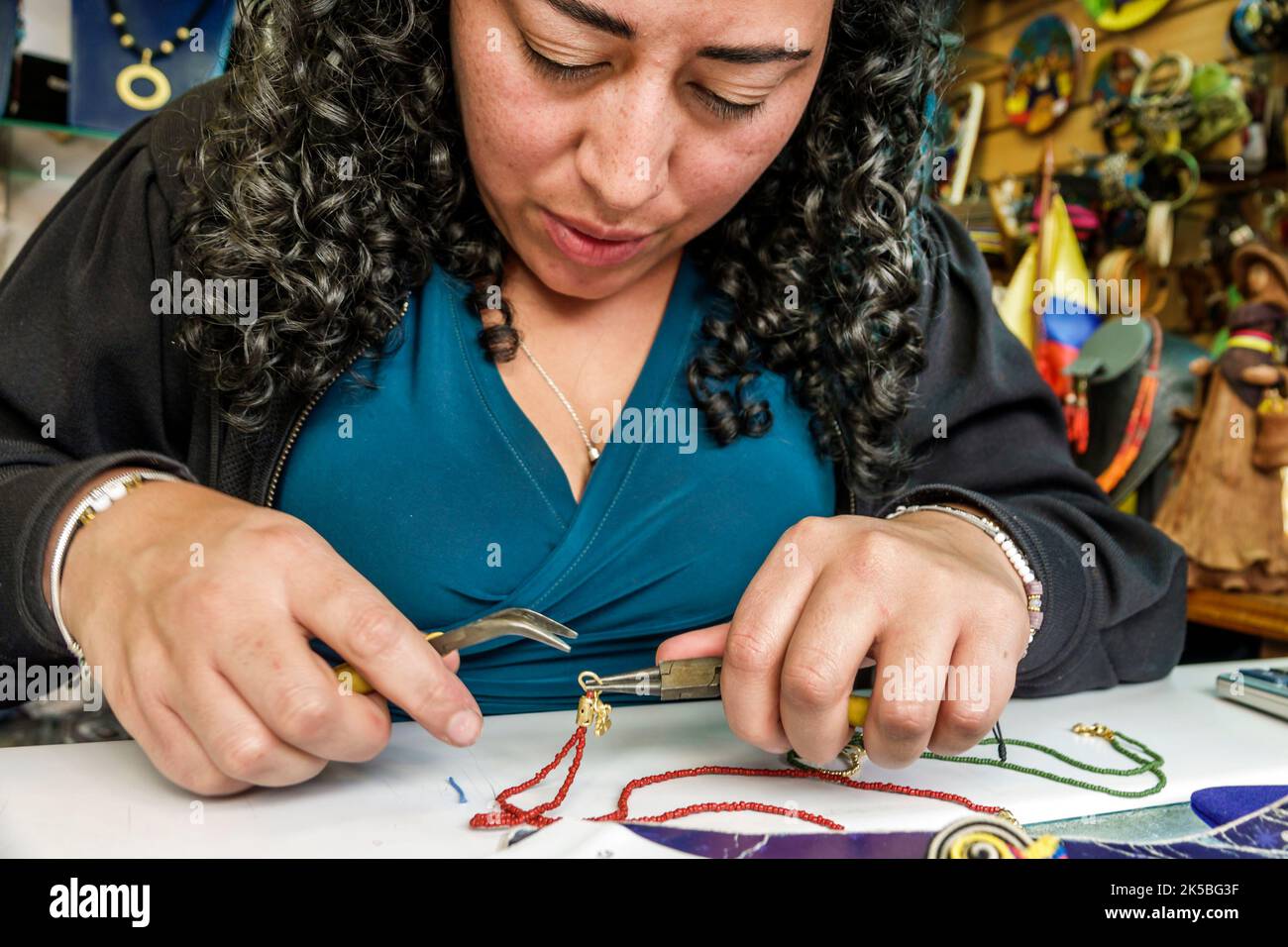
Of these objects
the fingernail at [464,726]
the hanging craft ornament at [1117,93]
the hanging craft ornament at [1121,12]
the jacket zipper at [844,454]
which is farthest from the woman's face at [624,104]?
the hanging craft ornament at [1121,12]

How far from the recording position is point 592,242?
0.82m

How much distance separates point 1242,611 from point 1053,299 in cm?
64

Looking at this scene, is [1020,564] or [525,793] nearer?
[525,793]

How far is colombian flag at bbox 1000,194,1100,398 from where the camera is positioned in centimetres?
191

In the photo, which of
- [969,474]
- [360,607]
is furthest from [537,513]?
[969,474]

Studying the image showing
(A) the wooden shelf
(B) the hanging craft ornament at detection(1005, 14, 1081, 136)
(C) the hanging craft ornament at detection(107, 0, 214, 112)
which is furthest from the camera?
(B) the hanging craft ornament at detection(1005, 14, 1081, 136)

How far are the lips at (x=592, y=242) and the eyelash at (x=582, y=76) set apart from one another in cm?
11

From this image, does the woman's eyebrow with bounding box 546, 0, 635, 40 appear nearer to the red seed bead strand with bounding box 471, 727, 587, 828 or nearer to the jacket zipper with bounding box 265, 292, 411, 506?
the jacket zipper with bounding box 265, 292, 411, 506

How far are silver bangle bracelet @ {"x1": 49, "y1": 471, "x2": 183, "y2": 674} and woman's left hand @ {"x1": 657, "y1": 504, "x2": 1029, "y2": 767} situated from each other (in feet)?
1.29

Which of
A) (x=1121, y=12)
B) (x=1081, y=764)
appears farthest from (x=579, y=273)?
(x=1121, y=12)

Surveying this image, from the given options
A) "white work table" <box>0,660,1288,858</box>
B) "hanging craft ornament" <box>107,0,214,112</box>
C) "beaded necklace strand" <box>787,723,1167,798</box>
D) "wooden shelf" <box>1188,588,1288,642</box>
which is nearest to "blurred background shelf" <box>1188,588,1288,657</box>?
"wooden shelf" <box>1188,588,1288,642</box>

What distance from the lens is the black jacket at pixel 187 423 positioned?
2.78 feet

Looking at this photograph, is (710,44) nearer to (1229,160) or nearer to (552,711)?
(552,711)

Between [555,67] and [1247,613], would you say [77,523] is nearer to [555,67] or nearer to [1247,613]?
[555,67]
